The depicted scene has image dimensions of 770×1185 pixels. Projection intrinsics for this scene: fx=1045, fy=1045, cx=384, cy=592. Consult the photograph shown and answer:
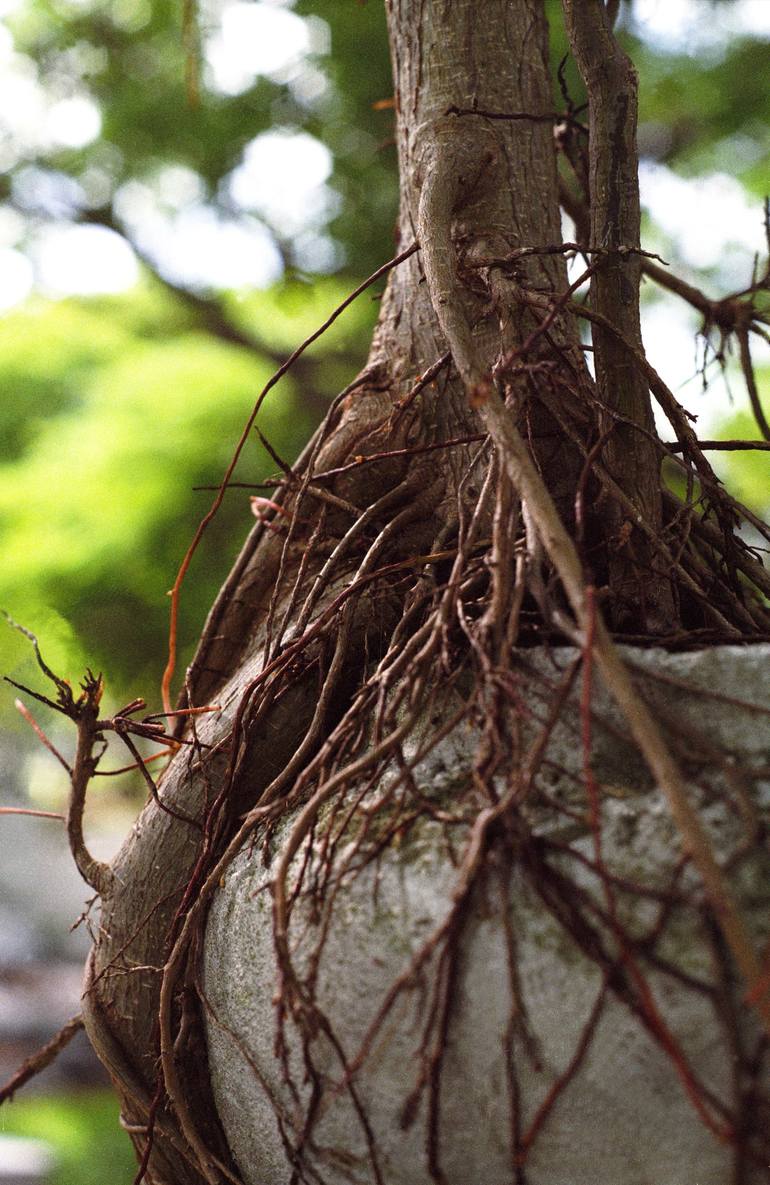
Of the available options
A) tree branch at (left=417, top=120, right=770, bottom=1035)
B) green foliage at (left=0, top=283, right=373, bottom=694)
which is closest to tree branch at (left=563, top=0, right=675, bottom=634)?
tree branch at (left=417, top=120, right=770, bottom=1035)

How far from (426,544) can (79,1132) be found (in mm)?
1829

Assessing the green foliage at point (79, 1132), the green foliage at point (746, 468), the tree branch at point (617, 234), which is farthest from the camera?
the green foliage at point (746, 468)

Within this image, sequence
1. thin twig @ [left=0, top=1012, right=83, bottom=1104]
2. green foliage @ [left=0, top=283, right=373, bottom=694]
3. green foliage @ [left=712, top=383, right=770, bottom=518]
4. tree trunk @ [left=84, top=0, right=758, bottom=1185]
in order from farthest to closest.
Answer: green foliage @ [left=712, top=383, right=770, bottom=518]
green foliage @ [left=0, top=283, right=373, bottom=694]
thin twig @ [left=0, top=1012, right=83, bottom=1104]
tree trunk @ [left=84, top=0, right=758, bottom=1185]

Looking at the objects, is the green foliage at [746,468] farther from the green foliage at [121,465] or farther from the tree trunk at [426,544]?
the tree trunk at [426,544]

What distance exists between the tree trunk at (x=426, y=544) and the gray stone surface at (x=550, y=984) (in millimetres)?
27

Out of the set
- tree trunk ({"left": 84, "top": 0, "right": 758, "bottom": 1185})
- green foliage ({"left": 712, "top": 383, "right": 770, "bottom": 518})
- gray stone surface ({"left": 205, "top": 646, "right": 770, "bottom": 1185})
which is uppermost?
green foliage ({"left": 712, "top": 383, "right": 770, "bottom": 518})

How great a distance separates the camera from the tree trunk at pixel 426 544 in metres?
0.63

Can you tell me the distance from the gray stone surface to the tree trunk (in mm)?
27

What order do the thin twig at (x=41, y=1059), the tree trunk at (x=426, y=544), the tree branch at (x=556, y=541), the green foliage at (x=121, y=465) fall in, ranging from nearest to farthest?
1. the tree branch at (x=556, y=541)
2. the tree trunk at (x=426, y=544)
3. the thin twig at (x=41, y=1059)
4. the green foliage at (x=121, y=465)

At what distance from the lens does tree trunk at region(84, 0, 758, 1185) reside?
63cm

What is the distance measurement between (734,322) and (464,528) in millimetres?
289

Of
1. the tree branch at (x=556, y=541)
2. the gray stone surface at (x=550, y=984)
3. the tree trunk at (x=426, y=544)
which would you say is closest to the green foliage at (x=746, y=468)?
the tree trunk at (x=426, y=544)

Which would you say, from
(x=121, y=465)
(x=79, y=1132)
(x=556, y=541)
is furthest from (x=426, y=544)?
(x=79, y=1132)

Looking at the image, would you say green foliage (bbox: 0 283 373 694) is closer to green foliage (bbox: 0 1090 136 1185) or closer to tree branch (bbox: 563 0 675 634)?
tree branch (bbox: 563 0 675 634)
